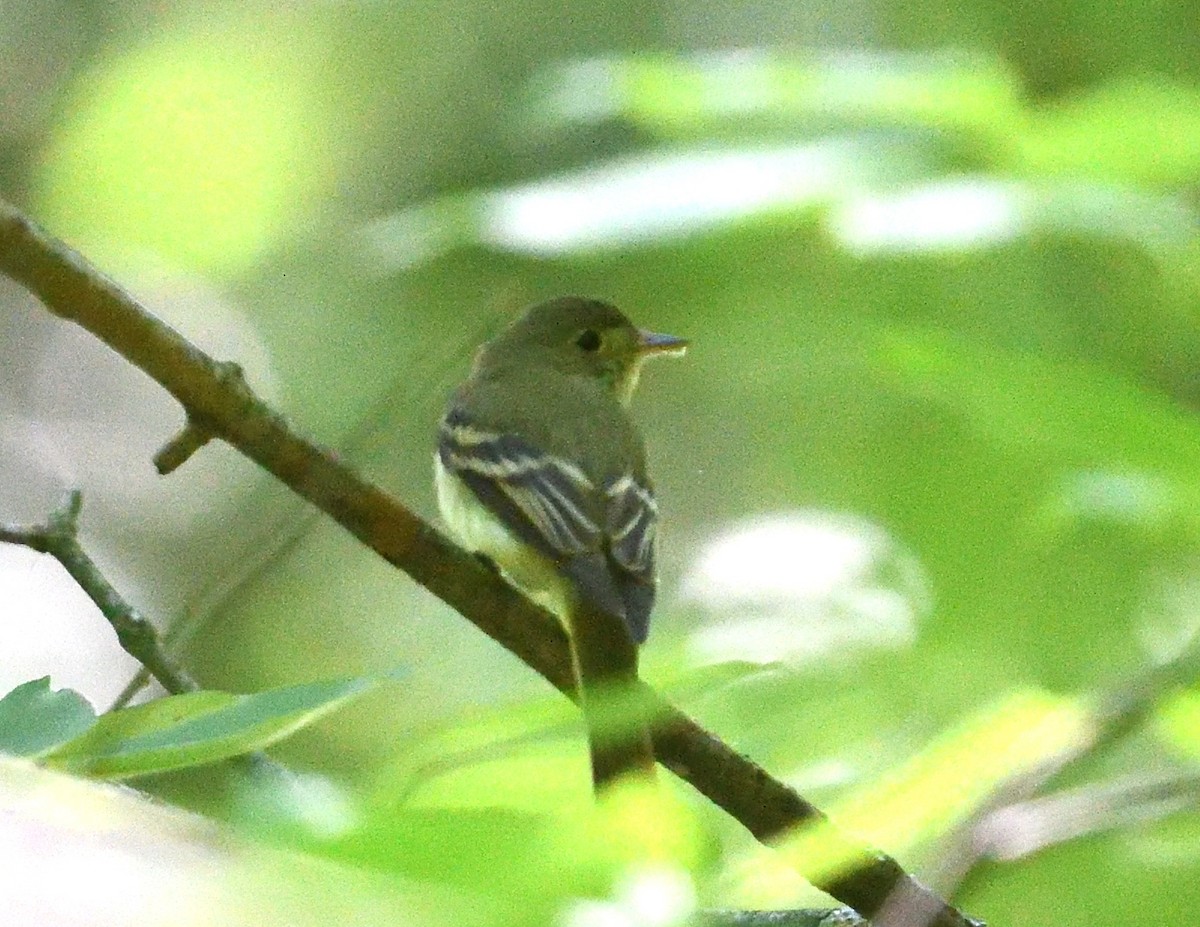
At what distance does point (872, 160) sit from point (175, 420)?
5.39m

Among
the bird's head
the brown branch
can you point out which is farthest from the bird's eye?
the brown branch

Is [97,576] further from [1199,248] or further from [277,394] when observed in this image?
[277,394]

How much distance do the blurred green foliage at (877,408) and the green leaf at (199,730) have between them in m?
0.02

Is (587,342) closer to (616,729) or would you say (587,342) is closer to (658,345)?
(658,345)

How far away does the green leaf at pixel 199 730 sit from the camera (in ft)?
2.23

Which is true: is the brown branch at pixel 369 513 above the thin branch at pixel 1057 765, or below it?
above

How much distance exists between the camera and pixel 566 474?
8.23 ft

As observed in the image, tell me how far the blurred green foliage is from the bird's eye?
293 millimetres

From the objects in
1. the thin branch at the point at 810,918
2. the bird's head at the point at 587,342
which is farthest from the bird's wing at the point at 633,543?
the bird's head at the point at 587,342

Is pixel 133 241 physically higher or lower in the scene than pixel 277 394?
lower

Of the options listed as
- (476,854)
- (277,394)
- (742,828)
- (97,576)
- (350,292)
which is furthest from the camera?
(350,292)

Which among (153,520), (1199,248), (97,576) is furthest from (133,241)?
(153,520)

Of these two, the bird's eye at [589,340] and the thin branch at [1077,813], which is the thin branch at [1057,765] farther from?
the bird's eye at [589,340]

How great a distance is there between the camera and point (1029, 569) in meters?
1.00
